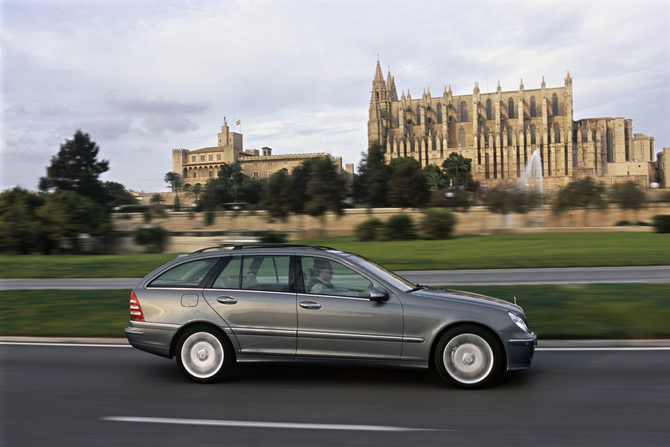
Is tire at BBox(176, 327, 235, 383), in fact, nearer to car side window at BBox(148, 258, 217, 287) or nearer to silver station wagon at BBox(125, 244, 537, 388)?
silver station wagon at BBox(125, 244, 537, 388)

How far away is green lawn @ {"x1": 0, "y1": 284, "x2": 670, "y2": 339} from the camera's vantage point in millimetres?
8336

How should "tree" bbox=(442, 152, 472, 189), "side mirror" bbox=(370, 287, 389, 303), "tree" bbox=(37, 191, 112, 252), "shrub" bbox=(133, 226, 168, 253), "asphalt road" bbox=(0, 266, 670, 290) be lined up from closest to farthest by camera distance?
"side mirror" bbox=(370, 287, 389, 303), "asphalt road" bbox=(0, 266, 670, 290), "tree" bbox=(37, 191, 112, 252), "shrub" bbox=(133, 226, 168, 253), "tree" bbox=(442, 152, 472, 189)

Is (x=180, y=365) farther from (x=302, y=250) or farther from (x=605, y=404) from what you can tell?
(x=605, y=404)

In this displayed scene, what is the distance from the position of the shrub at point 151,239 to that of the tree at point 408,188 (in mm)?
23839

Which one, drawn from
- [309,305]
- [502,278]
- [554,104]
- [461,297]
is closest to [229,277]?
[309,305]

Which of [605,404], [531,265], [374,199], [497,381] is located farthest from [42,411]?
[374,199]

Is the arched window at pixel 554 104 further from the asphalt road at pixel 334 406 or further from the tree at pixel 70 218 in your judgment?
the asphalt road at pixel 334 406

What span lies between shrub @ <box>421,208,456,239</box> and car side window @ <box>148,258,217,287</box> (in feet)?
90.1

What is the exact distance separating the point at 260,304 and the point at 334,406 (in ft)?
4.52

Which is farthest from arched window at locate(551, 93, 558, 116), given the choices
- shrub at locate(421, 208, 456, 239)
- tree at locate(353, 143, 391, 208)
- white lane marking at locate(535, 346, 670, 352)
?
white lane marking at locate(535, 346, 670, 352)

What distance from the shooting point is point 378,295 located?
5.68m

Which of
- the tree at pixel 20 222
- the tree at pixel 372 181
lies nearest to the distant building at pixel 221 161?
the tree at pixel 372 181

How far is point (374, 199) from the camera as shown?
5584cm

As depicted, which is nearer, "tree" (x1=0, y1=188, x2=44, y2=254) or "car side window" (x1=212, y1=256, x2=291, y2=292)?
"car side window" (x1=212, y1=256, x2=291, y2=292)
